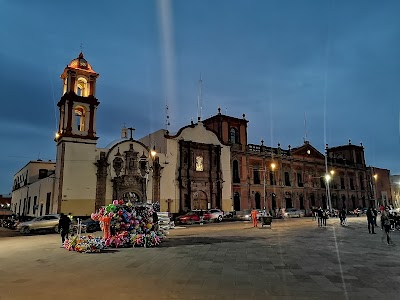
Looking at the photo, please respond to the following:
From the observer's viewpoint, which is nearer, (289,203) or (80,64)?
(80,64)

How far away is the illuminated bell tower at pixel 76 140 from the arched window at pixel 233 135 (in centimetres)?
2007

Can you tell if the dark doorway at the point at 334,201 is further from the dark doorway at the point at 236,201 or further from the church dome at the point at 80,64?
the church dome at the point at 80,64

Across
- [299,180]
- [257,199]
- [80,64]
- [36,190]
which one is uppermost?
[80,64]

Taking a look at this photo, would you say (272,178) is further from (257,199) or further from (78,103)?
(78,103)

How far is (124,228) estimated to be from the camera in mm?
14266

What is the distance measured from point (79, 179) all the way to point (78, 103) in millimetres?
8021

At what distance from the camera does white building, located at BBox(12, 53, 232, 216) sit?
3025 centimetres

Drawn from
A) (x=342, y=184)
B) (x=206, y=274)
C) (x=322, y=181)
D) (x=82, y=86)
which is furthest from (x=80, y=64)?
(x=342, y=184)

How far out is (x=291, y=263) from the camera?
30.8 feet

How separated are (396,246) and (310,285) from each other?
28.4 ft

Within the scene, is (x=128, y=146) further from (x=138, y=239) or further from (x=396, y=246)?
(x=396, y=246)

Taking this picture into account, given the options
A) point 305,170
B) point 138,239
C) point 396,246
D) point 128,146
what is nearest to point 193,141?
point 128,146

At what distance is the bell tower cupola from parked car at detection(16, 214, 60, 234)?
30.3 ft

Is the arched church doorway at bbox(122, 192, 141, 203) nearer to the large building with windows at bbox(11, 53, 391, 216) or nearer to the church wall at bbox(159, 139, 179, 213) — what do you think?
the large building with windows at bbox(11, 53, 391, 216)
